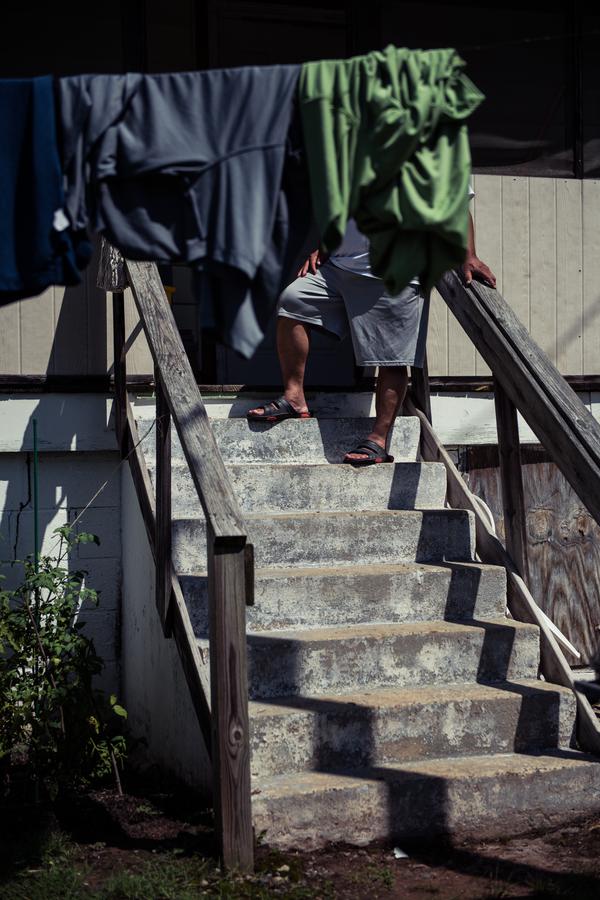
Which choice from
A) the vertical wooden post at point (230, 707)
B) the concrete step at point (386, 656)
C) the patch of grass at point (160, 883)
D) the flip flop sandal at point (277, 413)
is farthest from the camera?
the flip flop sandal at point (277, 413)

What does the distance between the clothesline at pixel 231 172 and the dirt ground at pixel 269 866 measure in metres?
1.90

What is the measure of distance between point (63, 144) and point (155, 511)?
7.33 ft

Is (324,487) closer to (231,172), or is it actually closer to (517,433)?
(517,433)

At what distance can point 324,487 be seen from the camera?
5535 millimetres

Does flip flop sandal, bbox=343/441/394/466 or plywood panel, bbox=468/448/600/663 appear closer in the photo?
flip flop sandal, bbox=343/441/394/466

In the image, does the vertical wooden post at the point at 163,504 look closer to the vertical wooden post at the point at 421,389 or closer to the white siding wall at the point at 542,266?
the vertical wooden post at the point at 421,389

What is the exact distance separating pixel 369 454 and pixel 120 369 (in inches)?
55.5

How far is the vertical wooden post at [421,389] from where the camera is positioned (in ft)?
20.1

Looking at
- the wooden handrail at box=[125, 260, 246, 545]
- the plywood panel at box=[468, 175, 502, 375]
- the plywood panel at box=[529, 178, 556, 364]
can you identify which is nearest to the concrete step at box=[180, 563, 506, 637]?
the wooden handrail at box=[125, 260, 246, 545]

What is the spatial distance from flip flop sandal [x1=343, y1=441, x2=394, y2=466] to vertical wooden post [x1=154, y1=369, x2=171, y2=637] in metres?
1.26

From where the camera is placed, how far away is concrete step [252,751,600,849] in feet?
13.1

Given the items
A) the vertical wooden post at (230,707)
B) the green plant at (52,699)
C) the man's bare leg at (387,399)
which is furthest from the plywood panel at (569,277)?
the vertical wooden post at (230,707)

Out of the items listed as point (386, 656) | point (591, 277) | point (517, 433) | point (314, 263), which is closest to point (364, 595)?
point (386, 656)

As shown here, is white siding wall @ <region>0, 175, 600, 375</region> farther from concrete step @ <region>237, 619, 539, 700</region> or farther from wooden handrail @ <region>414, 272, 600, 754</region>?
concrete step @ <region>237, 619, 539, 700</region>
